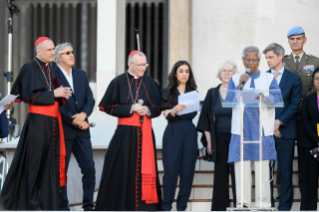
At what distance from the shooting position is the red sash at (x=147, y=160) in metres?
6.72

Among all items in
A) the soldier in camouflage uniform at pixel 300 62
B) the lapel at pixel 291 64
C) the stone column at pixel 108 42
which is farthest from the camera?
the stone column at pixel 108 42

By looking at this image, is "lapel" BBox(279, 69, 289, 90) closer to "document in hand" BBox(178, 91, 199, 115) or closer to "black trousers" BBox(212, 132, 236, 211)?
"black trousers" BBox(212, 132, 236, 211)

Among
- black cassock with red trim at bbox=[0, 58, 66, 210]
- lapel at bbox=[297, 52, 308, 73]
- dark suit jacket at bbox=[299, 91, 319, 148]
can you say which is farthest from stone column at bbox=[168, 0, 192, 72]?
black cassock with red trim at bbox=[0, 58, 66, 210]

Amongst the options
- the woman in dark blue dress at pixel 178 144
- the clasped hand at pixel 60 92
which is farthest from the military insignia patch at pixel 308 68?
the clasped hand at pixel 60 92

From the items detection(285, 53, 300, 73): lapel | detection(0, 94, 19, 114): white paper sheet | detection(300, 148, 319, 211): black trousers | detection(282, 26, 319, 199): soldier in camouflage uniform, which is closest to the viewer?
detection(0, 94, 19, 114): white paper sheet

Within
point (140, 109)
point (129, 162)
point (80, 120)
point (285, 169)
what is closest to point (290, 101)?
point (285, 169)

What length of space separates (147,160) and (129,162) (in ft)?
0.69

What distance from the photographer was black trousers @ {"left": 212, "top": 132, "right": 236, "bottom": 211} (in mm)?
6789

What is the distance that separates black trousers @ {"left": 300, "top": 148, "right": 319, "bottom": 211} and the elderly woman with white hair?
78 centimetres

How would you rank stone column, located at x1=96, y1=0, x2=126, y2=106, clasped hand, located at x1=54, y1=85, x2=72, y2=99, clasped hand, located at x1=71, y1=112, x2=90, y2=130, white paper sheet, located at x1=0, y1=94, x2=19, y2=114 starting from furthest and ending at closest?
stone column, located at x1=96, y1=0, x2=126, y2=106
clasped hand, located at x1=71, y1=112, x2=90, y2=130
clasped hand, located at x1=54, y1=85, x2=72, y2=99
white paper sheet, located at x1=0, y1=94, x2=19, y2=114

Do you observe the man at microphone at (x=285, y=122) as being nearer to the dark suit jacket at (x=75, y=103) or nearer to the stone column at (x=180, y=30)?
the dark suit jacket at (x=75, y=103)

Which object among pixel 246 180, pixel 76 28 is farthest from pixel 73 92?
pixel 76 28

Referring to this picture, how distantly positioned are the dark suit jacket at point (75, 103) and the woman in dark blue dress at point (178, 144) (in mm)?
923

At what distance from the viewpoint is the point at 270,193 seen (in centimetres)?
618
